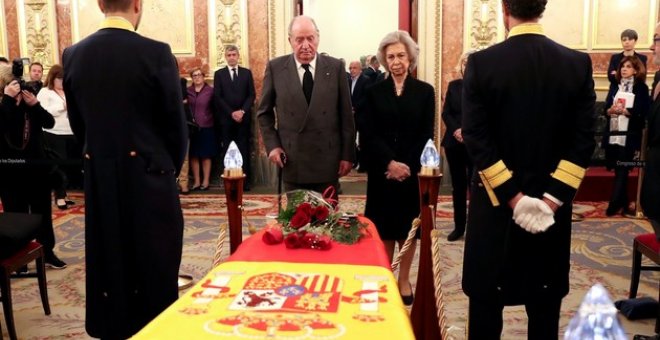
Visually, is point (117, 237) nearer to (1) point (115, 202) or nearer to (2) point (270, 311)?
(1) point (115, 202)

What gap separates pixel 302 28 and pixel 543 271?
6.83 ft

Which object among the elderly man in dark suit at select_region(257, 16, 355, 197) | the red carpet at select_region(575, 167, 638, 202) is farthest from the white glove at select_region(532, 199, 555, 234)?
the red carpet at select_region(575, 167, 638, 202)

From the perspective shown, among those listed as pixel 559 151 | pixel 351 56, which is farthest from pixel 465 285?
pixel 351 56

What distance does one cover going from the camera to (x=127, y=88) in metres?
2.73

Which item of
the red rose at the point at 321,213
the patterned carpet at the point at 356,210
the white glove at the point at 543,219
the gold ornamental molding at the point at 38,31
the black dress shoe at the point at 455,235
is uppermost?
the gold ornamental molding at the point at 38,31

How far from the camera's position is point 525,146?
2.48 m

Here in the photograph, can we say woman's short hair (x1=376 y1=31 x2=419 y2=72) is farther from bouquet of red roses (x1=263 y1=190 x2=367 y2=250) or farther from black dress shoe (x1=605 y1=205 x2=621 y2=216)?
black dress shoe (x1=605 y1=205 x2=621 y2=216)

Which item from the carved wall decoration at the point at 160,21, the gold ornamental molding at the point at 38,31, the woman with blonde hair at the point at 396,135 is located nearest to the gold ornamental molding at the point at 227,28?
the carved wall decoration at the point at 160,21

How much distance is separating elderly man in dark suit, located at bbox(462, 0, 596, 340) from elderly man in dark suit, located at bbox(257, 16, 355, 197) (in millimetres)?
1511

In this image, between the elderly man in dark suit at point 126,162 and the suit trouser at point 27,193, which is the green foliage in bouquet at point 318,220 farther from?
the suit trouser at point 27,193

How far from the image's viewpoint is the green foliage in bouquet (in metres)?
3.00

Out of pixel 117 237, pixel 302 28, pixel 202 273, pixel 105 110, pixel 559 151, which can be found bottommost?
pixel 202 273

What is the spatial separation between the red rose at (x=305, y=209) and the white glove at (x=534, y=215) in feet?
3.59

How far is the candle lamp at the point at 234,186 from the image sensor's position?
10.5ft
